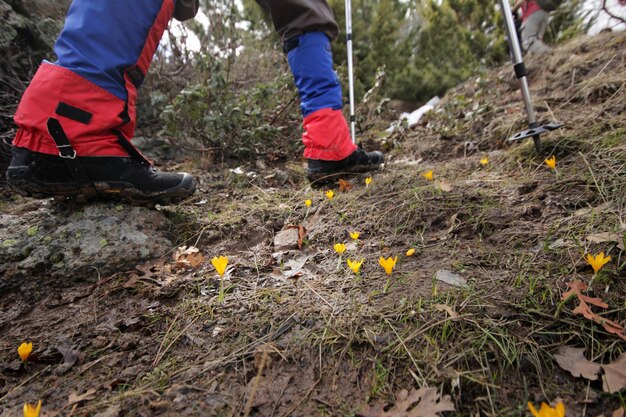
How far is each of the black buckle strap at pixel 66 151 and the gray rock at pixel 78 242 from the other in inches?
8.7

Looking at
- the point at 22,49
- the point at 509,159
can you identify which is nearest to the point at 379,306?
the point at 509,159

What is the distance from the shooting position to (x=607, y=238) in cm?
120

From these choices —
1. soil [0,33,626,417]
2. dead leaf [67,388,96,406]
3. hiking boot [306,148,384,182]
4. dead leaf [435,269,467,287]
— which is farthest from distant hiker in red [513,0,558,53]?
dead leaf [67,388,96,406]

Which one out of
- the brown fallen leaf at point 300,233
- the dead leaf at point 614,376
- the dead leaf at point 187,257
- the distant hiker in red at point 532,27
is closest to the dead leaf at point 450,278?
the dead leaf at point 614,376

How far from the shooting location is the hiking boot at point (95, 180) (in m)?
1.63

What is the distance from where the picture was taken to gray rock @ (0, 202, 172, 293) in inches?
61.2

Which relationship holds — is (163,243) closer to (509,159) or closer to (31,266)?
(31,266)

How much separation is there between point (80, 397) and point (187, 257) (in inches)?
32.0

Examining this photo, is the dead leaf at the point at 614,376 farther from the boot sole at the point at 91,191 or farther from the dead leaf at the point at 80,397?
the boot sole at the point at 91,191

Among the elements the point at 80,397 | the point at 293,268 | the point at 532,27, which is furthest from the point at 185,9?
the point at 532,27

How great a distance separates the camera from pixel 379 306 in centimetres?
117

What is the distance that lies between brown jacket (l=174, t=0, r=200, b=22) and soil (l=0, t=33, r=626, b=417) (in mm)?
1323

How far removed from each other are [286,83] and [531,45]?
173 inches

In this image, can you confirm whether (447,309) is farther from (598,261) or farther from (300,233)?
(300,233)
